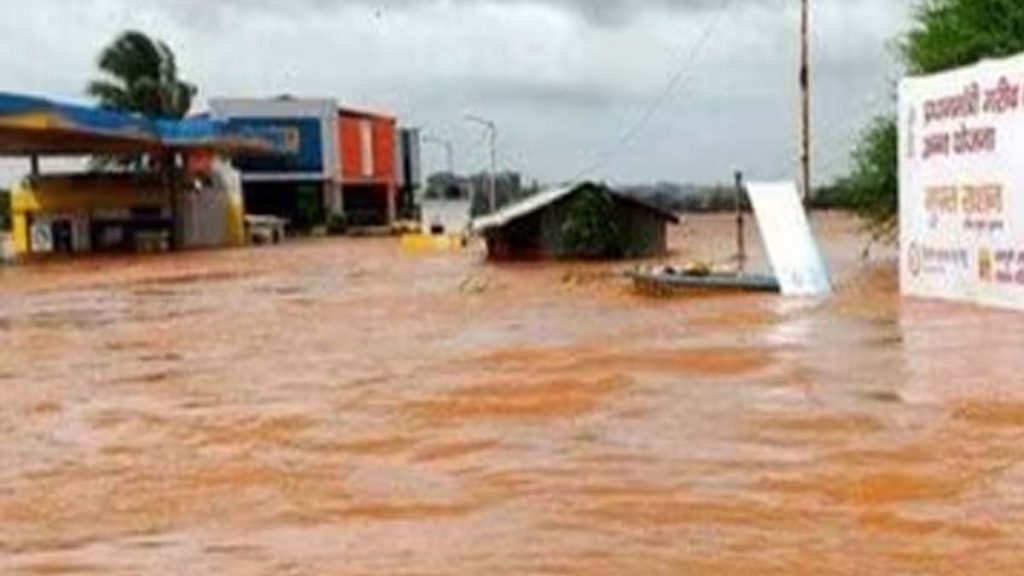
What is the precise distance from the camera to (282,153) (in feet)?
232

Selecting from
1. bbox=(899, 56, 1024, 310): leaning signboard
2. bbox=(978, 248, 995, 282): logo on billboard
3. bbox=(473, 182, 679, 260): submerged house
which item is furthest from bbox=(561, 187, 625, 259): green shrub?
bbox=(978, 248, 995, 282): logo on billboard

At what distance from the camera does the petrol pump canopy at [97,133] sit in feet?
140

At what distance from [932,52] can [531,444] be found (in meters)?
18.3

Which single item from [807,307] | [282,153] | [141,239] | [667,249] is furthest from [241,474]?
[282,153]

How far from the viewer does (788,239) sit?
2397cm

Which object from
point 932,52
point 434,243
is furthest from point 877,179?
point 434,243

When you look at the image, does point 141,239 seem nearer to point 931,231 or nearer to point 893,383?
point 931,231

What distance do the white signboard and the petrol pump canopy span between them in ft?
74.6

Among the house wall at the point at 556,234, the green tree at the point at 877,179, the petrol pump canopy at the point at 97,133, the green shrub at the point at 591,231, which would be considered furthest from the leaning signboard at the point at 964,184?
the petrol pump canopy at the point at 97,133

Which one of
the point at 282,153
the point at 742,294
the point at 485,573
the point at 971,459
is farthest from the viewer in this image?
the point at 282,153

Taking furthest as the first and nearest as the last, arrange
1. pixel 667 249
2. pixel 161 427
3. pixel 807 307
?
pixel 667 249
pixel 807 307
pixel 161 427

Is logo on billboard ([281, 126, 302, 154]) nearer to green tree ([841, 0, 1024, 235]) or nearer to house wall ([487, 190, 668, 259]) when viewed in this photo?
house wall ([487, 190, 668, 259])

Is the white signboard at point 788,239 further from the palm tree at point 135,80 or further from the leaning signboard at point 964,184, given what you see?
the palm tree at point 135,80

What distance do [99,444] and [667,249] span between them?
3344 cm
